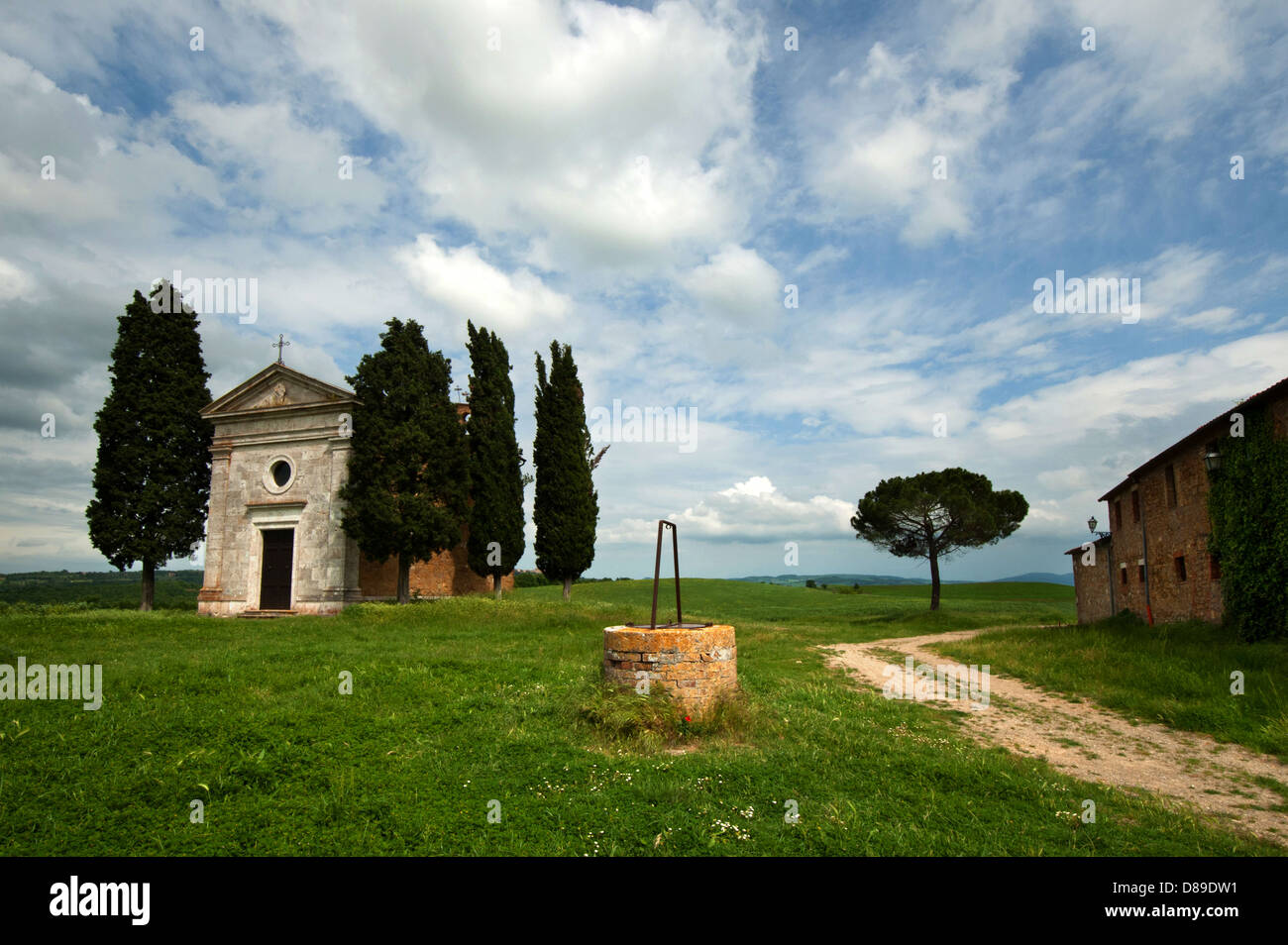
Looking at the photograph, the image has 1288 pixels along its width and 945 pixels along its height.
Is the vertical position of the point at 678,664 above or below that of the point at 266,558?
below

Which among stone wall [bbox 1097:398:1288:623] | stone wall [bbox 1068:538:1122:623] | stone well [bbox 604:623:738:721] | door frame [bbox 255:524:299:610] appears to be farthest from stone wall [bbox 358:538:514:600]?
stone wall [bbox 1068:538:1122:623]

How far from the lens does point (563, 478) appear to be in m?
27.2

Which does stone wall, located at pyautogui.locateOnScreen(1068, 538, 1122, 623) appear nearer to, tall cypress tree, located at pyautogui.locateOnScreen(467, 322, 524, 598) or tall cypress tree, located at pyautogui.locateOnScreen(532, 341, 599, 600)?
tall cypress tree, located at pyautogui.locateOnScreen(532, 341, 599, 600)

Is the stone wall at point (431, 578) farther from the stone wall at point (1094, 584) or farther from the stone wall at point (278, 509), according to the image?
the stone wall at point (1094, 584)

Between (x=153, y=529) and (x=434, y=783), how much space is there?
944 inches

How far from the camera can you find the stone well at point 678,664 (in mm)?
7762

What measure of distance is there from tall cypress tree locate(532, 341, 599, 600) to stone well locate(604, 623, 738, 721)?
63.2ft

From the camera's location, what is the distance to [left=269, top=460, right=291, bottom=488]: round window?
24875 mm

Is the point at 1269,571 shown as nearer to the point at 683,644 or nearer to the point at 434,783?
the point at 683,644

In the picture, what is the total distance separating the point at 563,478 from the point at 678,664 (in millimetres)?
19964

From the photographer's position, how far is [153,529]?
23719 mm

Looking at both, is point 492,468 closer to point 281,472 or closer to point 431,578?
point 431,578

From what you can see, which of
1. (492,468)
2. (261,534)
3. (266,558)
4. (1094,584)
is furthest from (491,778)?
(1094,584)

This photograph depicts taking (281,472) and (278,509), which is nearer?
(278,509)
